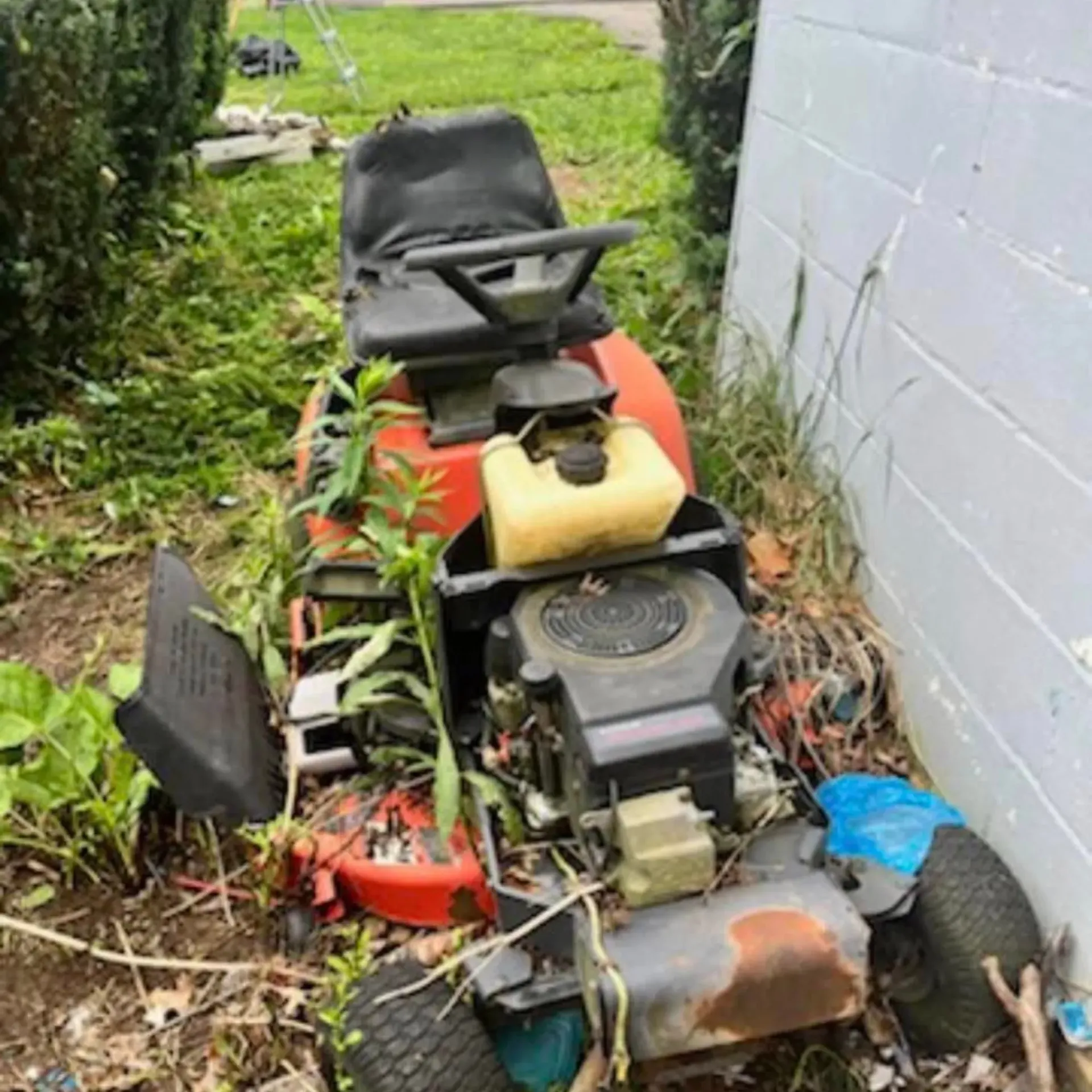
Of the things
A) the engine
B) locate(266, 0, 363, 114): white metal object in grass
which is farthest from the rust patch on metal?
locate(266, 0, 363, 114): white metal object in grass

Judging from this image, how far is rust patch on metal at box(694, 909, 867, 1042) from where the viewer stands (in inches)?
65.4

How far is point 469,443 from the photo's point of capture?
251cm

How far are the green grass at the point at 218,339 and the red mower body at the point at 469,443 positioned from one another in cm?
101

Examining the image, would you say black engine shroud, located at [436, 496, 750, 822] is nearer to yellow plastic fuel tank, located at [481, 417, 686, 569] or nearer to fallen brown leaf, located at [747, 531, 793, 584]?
yellow plastic fuel tank, located at [481, 417, 686, 569]

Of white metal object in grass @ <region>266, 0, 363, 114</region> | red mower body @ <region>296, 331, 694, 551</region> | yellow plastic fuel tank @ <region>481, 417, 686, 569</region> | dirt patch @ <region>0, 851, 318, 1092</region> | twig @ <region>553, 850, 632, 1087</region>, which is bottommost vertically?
white metal object in grass @ <region>266, 0, 363, 114</region>

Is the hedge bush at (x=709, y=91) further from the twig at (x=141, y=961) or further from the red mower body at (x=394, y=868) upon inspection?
the twig at (x=141, y=961)

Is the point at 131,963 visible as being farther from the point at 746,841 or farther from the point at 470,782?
the point at 746,841

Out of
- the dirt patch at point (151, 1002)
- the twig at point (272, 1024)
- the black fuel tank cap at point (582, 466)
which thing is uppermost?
the black fuel tank cap at point (582, 466)

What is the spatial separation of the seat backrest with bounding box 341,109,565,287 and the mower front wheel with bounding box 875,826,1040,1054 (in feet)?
5.83

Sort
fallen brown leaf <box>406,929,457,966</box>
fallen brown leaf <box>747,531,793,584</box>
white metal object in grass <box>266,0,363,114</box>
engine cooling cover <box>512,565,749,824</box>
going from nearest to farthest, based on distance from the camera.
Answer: engine cooling cover <box>512,565,749,824</box>
fallen brown leaf <box>406,929,457,966</box>
fallen brown leaf <box>747,531,793,584</box>
white metal object in grass <box>266,0,363,114</box>

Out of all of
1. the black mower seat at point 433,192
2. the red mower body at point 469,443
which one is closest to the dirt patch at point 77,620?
the red mower body at point 469,443

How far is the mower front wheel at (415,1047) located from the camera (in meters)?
1.78

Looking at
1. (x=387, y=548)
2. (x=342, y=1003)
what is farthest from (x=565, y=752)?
(x=387, y=548)

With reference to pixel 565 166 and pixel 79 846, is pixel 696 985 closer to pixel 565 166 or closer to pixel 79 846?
pixel 79 846
